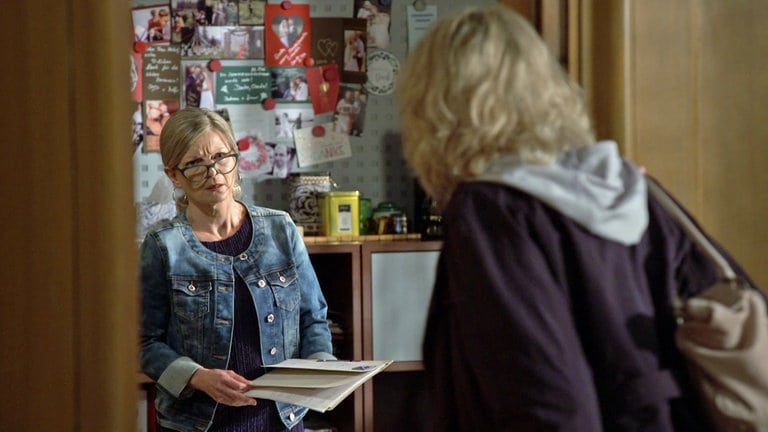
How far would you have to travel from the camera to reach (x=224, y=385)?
1936 millimetres

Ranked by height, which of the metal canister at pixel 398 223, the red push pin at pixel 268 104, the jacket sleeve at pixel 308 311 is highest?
the red push pin at pixel 268 104

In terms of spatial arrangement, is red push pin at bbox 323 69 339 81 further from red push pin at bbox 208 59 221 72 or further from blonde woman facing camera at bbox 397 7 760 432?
blonde woman facing camera at bbox 397 7 760 432

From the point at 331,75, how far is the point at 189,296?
65.7 inches

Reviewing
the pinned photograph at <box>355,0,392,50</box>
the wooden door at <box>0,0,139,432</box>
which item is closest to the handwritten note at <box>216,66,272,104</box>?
the pinned photograph at <box>355,0,392,50</box>

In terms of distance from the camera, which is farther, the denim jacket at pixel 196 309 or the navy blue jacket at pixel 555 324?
the denim jacket at pixel 196 309

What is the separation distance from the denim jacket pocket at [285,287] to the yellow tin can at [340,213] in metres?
1.10

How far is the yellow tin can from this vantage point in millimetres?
3242

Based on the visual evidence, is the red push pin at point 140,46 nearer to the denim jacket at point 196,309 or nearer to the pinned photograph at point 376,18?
the pinned photograph at point 376,18

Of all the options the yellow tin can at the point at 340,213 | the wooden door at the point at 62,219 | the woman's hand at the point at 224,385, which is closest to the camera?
the wooden door at the point at 62,219

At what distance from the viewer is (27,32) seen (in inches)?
36.4

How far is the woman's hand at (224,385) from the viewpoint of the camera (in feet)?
6.32

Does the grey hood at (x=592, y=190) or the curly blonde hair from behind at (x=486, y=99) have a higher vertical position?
the curly blonde hair from behind at (x=486, y=99)

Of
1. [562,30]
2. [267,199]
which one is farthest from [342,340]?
[562,30]

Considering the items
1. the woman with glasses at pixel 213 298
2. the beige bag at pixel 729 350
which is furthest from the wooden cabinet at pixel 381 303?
the beige bag at pixel 729 350
